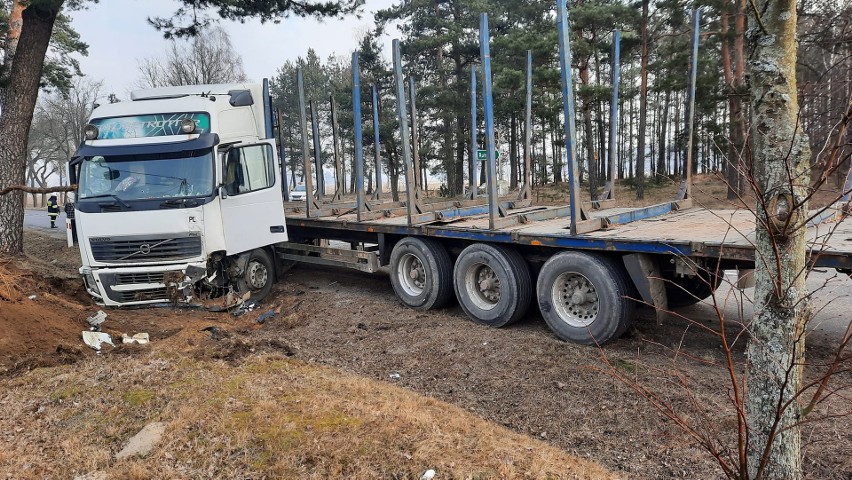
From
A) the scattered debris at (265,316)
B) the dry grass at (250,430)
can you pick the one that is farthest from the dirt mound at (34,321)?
the scattered debris at (265,316)

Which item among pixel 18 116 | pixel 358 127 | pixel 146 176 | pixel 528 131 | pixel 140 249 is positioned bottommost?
pixel 140 249

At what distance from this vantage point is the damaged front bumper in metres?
7.34

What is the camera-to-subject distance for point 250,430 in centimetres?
348

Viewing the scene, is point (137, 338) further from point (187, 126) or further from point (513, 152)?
point (513, 152)

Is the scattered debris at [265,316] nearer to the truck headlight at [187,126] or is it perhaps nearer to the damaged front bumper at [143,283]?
the damaged front bumper at [143,283]

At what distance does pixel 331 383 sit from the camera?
4.57 meters

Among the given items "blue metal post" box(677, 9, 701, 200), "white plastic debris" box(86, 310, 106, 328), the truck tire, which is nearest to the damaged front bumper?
"white plastic debris" box(86, 310, 106, 328)

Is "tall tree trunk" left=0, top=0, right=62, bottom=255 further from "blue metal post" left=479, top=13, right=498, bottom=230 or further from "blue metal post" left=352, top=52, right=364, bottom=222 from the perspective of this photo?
"blue metal post" left=479, top=13, right=498, bottom=230

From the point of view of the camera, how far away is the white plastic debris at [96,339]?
587 cm

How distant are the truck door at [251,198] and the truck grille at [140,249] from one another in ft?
2.18

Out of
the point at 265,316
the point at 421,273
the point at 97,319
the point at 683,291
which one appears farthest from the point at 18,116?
the point at 683,291

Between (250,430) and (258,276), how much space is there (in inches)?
221

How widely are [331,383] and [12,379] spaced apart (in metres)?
2.91

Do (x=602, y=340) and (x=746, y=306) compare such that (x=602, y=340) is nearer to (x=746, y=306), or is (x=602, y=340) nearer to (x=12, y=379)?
(x=746, y=306)
